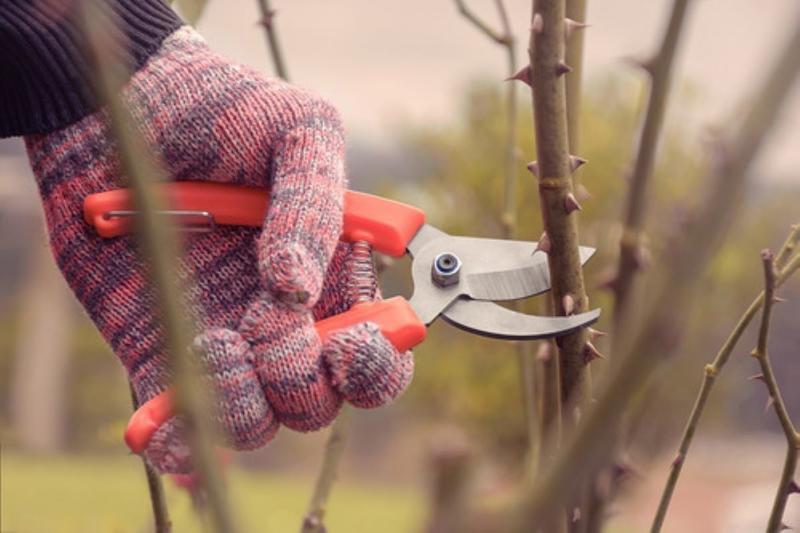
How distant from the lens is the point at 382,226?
67cm

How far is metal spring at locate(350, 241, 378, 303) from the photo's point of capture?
66 cm

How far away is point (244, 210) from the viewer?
0.66 m

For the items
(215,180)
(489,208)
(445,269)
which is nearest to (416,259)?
(445,269)

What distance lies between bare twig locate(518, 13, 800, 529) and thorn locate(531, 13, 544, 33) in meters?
0.28

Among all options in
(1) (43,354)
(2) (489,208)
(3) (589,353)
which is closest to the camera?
(3) (589,353)

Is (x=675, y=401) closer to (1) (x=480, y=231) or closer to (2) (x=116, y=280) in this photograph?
(1) (x=480, y=231)

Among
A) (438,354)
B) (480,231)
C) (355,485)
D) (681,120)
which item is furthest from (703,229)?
(355,485)

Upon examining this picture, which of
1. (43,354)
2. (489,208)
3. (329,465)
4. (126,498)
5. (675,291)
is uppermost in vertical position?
(675,291)

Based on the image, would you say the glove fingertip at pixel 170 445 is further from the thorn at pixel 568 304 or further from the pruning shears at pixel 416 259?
the thorn at pixel 568 304

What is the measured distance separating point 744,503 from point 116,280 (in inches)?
316

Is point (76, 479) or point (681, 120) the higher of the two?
point (681, 120)

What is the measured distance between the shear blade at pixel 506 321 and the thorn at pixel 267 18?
1.29ft

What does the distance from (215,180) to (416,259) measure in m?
0.12

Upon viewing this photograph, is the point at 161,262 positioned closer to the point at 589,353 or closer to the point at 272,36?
the point at 589,353
